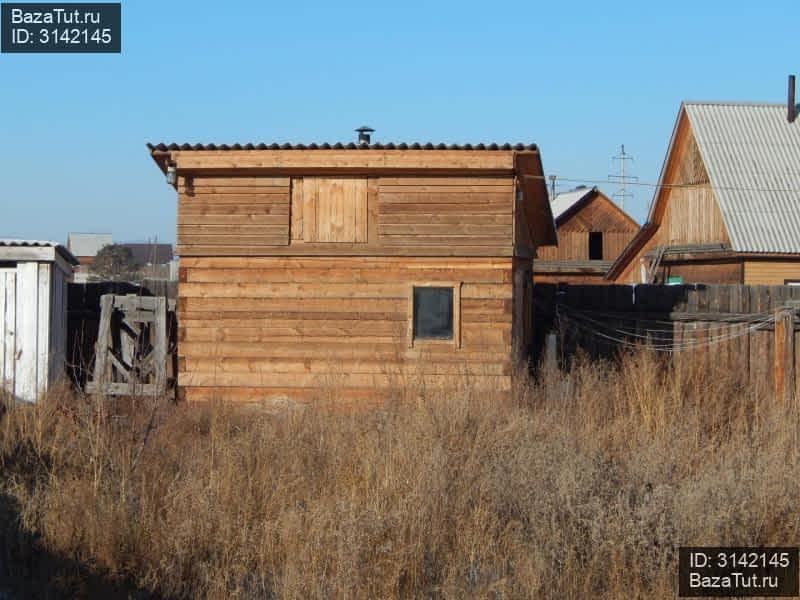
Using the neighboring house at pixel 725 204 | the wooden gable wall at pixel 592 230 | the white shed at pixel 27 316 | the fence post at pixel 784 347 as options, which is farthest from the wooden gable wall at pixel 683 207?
the white shed at pixel 27 316

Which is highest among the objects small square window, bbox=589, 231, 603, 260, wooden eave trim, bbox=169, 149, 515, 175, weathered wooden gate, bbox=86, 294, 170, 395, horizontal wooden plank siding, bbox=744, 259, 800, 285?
small square window, bbox=589, 231, 603, 260

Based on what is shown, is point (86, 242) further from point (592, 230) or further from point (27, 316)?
point (27, 316)

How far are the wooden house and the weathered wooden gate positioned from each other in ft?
1.71

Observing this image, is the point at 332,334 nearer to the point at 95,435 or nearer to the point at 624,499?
the point at 95,435

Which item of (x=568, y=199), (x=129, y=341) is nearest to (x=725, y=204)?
(x=129, y=341)

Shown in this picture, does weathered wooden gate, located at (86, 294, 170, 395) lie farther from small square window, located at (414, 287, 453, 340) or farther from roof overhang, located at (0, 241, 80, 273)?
small square window, located at (414, 287, 453, 340)

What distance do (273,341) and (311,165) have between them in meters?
2.70

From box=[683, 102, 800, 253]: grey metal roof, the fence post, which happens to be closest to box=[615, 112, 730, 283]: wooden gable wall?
box=[683, 102, 800, 253]: grey metal roof

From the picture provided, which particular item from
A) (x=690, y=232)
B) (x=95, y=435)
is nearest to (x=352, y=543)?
(x=95, y=435)

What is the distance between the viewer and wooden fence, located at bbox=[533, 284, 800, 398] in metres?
16.6

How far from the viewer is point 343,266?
1505 centimetres

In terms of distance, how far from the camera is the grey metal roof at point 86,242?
85.9 meters

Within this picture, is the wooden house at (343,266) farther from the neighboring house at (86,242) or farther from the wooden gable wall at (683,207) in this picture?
the neighboring house at (86,242)

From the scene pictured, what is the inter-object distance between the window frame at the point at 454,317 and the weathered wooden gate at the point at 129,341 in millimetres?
3665
